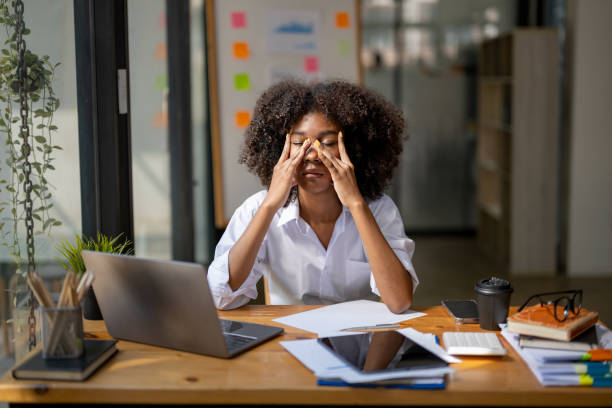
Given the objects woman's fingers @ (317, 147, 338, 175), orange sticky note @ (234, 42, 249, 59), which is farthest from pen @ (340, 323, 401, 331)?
orange sticky note @ (234, 42, 249, 59)

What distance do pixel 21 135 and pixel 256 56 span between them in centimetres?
215

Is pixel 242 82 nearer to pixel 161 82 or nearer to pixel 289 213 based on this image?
pixel 161 82

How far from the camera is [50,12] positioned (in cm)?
192

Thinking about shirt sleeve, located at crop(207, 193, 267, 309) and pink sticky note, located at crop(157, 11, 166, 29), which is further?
pink sticky note, located at crop(157, 11, 166, 29)

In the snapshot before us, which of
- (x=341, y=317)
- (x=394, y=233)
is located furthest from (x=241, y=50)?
(x=341, y=317)

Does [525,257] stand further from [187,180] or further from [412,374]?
[412,374]

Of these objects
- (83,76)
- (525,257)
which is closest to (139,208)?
(83,76)

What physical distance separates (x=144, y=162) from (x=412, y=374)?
2.05 metres

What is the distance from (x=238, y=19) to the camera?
3.72 meters

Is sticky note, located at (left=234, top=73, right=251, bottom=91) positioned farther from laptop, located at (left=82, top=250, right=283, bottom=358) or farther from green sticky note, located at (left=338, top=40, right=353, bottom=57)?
laptop, located at (left=82, top=250, right=283, bottom=358)

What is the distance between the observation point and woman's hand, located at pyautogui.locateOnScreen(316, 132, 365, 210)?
1.98 metres

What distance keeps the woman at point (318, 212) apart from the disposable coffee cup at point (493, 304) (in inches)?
10.7

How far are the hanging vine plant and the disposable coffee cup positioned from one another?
1105 mm

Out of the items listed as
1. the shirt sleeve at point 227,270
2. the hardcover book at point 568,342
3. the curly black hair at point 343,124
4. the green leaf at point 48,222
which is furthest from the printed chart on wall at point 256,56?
the hardcover book at point 568,342
